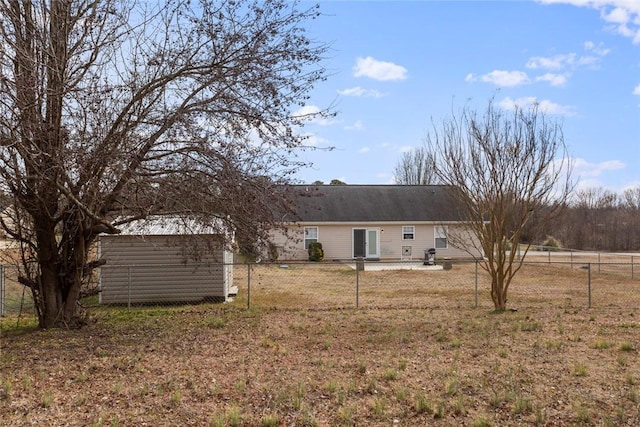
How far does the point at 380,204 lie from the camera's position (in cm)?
2891

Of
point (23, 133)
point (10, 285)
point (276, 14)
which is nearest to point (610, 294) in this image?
point (276, 14)

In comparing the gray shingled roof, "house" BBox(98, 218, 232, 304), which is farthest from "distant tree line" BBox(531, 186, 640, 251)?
"house" BBox(98, 218, 232, 304)

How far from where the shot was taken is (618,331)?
8750 mm

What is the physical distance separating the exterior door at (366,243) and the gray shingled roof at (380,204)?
0.67 meters

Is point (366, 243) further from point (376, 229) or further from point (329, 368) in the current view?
point (329, 368)

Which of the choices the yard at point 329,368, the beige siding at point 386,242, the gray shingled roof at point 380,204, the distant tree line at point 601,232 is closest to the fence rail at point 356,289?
the yard at point 329,368

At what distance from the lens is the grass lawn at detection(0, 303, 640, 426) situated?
15.6 feet

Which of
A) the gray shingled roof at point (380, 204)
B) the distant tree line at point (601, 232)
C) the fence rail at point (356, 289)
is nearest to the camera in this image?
the fence rail at point (356, 289)

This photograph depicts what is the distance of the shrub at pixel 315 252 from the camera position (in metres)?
26.1

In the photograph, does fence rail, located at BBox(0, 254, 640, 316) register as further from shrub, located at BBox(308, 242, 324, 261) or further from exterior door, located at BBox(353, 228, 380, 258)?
exterior door, located at BBox(353, 228, 380, 258)

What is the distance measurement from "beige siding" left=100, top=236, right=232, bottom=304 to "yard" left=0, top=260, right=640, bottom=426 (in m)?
1.77

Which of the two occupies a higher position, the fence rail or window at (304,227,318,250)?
window at (304,227,318,250)

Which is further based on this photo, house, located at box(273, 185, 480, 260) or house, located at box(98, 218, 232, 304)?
house, located at box(273, 185, 480, 260)

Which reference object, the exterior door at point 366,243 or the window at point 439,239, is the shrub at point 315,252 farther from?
the window at point 439,239
